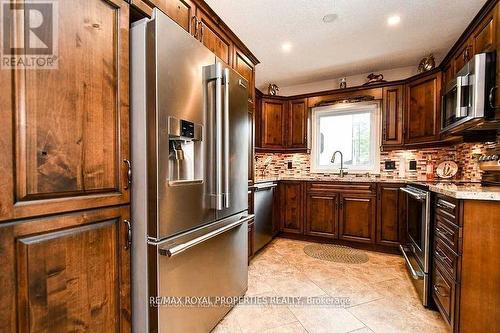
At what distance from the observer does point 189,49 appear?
1290 mm

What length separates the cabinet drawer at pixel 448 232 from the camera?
1.45m

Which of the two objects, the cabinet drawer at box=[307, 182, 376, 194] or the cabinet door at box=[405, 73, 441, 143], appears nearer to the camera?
the cabinet door at box=[405, 73, 441, 143]

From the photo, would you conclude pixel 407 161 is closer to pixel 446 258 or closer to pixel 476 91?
pixel 476 91

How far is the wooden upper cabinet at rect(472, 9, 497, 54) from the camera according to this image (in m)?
1.77

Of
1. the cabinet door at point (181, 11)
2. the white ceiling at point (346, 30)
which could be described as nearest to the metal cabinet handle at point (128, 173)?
the cabinet door at point (181, 11)

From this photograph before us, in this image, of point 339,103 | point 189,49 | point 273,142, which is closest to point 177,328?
point 189,49

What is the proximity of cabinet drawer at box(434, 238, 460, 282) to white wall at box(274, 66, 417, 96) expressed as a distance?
8.48ft

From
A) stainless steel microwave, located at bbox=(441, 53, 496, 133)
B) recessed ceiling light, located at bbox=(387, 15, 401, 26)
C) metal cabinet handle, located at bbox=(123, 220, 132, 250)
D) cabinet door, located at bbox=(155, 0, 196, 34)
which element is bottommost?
metal cabinet handle, located at bbox=(123, 220, 132, 250)

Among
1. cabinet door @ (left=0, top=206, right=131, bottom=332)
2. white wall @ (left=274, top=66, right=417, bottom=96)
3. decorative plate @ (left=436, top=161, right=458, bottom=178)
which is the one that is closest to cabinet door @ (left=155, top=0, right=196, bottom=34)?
cabinet door @ (left=0, top=206, right=131, bottom=332)

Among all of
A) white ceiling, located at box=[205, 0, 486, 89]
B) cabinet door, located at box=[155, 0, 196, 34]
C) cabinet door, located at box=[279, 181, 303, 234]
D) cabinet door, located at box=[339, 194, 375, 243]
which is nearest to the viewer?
cabinet door, located at box=[155, 0, 196, 34]

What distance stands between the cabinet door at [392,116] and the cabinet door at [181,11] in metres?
2.81

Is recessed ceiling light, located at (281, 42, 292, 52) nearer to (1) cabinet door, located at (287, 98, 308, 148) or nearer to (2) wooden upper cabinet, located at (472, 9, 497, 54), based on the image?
(1) cabinet door, located at (287, 98, 308, 148)

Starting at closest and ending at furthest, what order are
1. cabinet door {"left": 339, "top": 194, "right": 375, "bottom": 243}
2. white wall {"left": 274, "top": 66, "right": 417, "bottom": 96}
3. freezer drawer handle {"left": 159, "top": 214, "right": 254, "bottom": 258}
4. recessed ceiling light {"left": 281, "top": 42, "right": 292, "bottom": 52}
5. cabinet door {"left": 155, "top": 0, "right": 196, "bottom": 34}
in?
freezer drawer handle {"left": 159, "top": 214, "right": 254, "bottom": 258}
cabinet door {"left": 155, "top": 0, "right": 196, "bottom": 34}
recessed ceiling light {"left": 281, "top": 42, "right": 292, "bottom": 52}
cabinet door {"left": 339, "top": 194, "right": 375, "bottom": 243}
white wall {"left": 274, "top": 66, "right": 417, "bottom": 96}

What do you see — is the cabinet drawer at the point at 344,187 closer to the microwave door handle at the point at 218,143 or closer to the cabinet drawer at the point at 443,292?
the cabinet drawer at the point at 443,292
